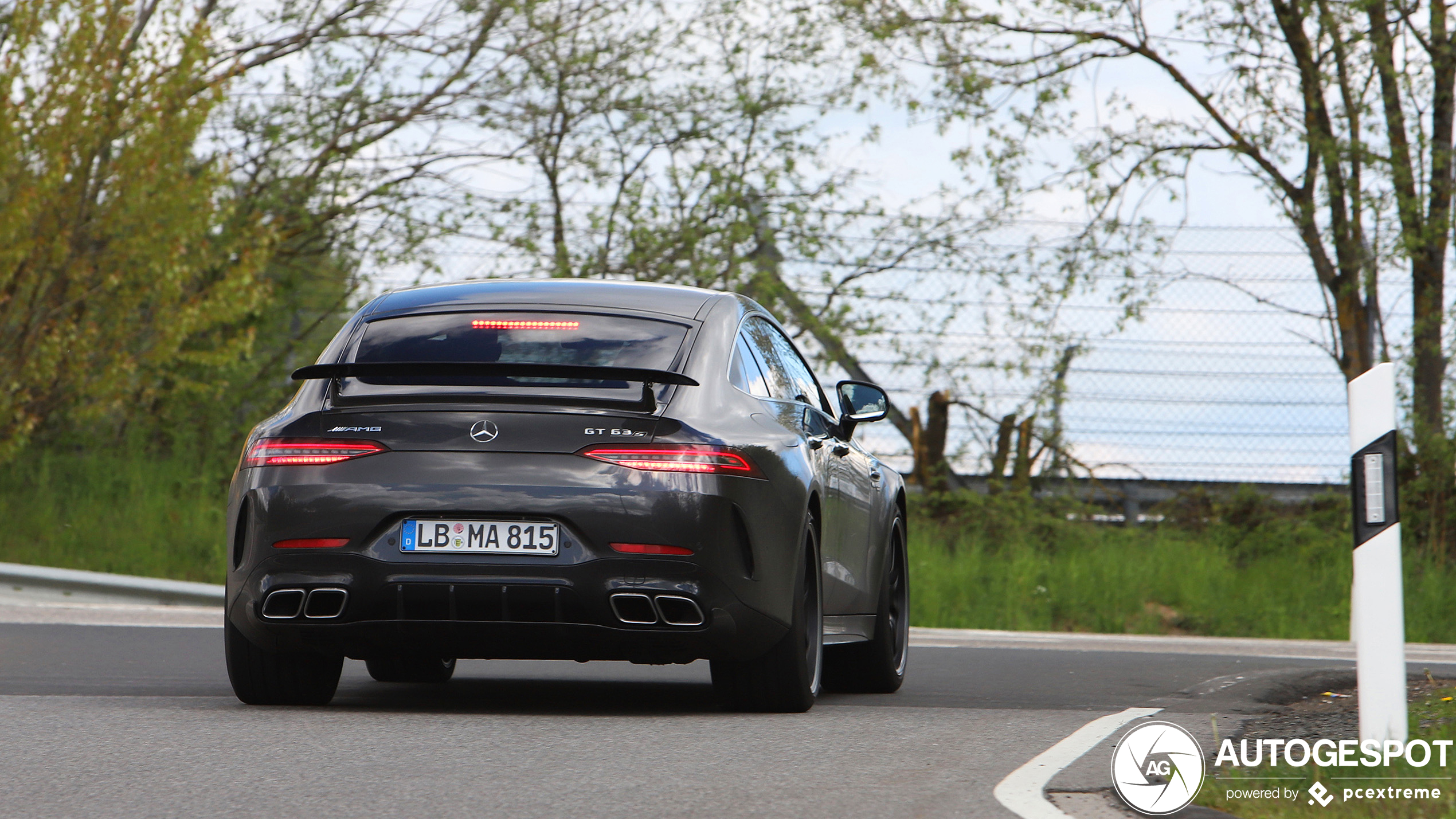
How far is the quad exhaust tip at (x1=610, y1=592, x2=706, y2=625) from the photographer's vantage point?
593cm

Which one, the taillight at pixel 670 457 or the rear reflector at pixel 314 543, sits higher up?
the taillight at pixel 670 457

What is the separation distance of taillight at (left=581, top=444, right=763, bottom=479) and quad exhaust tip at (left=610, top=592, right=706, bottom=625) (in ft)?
1.37

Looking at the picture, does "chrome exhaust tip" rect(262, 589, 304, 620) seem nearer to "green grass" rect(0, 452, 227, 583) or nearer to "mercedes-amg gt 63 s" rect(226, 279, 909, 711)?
"mercedes-amg gt 63 s" rect(226, 279, 909, 711)

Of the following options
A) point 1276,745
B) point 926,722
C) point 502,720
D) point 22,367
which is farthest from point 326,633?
point 22,367

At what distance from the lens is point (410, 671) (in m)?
7.92

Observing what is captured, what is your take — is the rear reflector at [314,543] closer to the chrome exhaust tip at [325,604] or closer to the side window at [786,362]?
the chrome exhaust tip at [325,604]

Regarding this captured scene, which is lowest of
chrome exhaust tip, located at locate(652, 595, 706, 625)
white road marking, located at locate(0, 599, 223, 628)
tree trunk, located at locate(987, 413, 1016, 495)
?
white road marking, located at locate(0, 599, 223, 628)

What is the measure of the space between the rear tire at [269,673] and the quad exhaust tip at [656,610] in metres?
1.19

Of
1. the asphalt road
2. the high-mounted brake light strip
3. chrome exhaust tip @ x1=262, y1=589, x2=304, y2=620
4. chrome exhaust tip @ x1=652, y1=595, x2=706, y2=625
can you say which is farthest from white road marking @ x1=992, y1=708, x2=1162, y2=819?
chrome exhaust tip @ x1=262, y1=589, x2=304, y2=620

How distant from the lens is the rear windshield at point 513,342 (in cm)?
626

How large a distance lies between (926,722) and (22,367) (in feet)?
42.2

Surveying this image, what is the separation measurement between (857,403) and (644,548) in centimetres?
243

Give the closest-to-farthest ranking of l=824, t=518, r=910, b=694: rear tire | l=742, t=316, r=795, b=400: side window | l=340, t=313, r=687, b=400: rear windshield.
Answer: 1. l=340, t=313, r=687, b=400: rear windshield
2. l=742, t=316, r=795, b=400: side window
3. l=824, t=518, r=910, b=694: rear tire

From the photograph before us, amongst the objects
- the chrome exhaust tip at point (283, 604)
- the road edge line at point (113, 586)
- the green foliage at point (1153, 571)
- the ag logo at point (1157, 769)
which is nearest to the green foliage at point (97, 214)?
the road edge line at point (113, 586)
